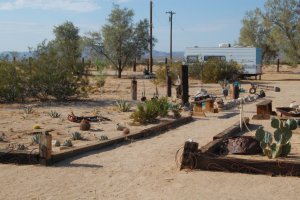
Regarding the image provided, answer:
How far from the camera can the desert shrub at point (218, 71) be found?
29578 millimetres

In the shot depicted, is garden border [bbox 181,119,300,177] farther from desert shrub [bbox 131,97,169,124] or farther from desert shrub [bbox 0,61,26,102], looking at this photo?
desert shrub [bbox 0,61,26,102]

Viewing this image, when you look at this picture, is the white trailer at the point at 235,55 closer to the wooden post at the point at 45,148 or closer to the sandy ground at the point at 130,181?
the sandy ground at the point at 130,181

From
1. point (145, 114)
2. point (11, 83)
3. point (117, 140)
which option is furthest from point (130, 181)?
point (11, 83)

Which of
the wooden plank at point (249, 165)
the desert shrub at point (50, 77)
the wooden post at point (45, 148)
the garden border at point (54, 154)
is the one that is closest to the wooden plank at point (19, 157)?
the garden border at point (54, 154)

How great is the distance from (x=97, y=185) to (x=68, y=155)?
173 centimetres

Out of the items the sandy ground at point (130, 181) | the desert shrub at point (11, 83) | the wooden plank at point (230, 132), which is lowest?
the sandy ground at point (130, 181)

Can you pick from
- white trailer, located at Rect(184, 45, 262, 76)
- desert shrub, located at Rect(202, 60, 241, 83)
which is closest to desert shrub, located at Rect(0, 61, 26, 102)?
desert shrub, located at Rect(202, 60, 241, 83)

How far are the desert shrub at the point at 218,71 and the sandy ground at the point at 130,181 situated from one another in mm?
21786

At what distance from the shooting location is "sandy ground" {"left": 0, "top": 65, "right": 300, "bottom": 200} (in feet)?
18.9

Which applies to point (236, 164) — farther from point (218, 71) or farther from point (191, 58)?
point (191, 58)

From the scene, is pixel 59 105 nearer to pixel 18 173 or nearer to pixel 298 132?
pixel 298 132

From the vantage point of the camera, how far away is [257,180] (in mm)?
6344

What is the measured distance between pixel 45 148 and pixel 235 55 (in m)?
28.2

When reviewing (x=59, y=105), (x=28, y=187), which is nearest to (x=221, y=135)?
(x=28, y=187)
